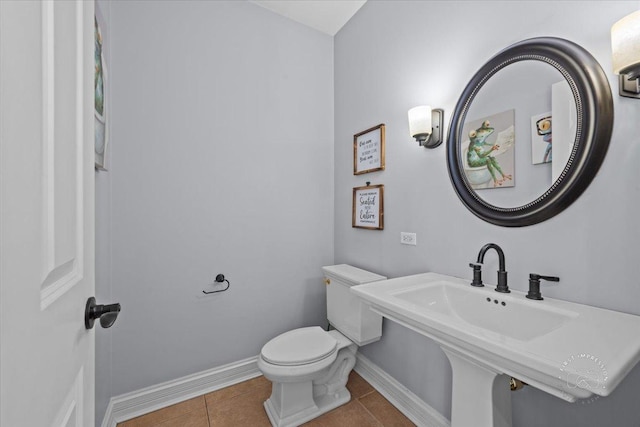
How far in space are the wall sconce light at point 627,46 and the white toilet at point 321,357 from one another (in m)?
1.31

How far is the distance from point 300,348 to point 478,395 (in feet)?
3.13

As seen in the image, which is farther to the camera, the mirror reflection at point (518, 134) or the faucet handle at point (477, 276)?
the faucet handle at point (477, 276)

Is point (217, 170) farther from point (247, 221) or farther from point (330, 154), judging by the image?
point (330, 154)

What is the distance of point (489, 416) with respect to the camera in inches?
33.4

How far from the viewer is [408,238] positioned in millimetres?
1576

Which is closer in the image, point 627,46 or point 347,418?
point 627,46

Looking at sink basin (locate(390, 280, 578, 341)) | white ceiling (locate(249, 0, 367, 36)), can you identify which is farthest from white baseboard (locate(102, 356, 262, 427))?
white ceiling (locate(249, 0, 367, 36))

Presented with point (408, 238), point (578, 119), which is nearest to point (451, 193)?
point (408, 238)

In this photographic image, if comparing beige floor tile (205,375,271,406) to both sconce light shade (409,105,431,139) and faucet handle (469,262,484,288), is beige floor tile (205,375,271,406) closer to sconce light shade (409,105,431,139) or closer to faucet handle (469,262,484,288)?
faucet handle (469,262,484,288)

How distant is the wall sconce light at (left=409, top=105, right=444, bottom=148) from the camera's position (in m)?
1.36

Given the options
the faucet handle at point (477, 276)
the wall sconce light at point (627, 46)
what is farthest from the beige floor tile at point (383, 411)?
the wall sconce light at point (627, 46)

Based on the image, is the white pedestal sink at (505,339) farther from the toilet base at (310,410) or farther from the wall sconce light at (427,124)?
the toilet base at (310,410)

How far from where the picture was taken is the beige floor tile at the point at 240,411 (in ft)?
4.91

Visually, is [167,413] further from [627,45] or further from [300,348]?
[627,45]
